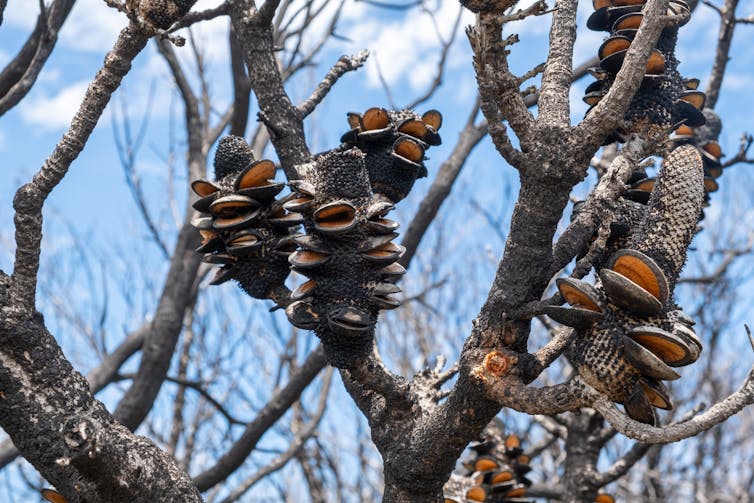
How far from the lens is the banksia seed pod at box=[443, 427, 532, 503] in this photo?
285 centimetres

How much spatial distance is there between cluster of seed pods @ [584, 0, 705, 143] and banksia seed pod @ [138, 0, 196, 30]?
1.01 m

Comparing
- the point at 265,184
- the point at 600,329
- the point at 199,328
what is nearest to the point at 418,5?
the point at 265,184

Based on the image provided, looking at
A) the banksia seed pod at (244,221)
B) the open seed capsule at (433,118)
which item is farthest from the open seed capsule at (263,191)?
the open seed capsule at (433,118)

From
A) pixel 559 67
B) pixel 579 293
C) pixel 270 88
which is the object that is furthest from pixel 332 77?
pixel 579 293

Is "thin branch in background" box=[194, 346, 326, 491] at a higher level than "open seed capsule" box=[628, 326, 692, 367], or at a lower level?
higher

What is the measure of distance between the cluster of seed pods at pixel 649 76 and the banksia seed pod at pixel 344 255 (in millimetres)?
707

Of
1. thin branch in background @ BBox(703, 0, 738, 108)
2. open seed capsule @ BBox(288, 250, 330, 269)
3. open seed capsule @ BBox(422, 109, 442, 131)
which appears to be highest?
thin branch in background @ BBox(703, 0, 738, 108)

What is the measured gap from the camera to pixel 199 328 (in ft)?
27.7

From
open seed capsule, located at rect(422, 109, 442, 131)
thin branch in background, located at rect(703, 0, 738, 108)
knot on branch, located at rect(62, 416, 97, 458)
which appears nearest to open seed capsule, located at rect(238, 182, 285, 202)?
open seed capsule, located at rect(422, 109, 442, 131)

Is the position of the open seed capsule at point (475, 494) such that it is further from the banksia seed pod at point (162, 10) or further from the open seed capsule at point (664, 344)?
the banksia seed pod at point (162, 10)

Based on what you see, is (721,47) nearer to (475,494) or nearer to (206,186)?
(475,494)

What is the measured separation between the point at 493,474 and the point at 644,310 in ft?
5.28

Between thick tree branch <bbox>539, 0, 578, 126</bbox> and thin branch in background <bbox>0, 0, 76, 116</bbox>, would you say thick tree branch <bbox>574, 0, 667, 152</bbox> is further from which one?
thin branch in background <bbox>0, 0, 76, 116</bbox>

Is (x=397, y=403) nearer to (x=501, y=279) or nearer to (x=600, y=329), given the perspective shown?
(x=501, y=279)
